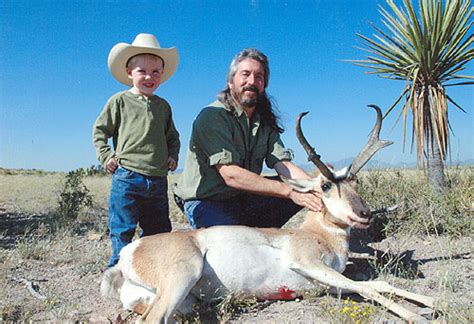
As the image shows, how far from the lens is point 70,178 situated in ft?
33.0

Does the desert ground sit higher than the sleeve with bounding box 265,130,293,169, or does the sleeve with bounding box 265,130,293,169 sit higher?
the sleeve with bounding box 265,130,293,169

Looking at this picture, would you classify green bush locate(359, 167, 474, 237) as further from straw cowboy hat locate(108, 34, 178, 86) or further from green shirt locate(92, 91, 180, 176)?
straw cowboy hat locate(108, 34, 178, 86)

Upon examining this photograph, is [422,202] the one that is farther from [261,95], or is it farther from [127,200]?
[127,200]

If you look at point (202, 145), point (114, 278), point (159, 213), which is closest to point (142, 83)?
point (202, 145)

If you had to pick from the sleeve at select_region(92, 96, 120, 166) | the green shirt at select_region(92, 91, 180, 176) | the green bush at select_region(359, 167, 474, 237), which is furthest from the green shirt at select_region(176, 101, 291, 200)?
the green bush at select_region(359, 167, 474, 237)

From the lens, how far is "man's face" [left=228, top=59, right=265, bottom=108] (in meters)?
5.51

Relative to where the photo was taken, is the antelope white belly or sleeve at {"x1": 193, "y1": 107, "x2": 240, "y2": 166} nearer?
the antelope white belly

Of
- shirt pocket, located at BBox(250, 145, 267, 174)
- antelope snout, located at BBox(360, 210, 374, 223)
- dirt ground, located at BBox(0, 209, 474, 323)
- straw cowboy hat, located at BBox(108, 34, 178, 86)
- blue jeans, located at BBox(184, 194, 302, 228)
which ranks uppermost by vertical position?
straw cowboy hat, located at BBox(108, 34, 178, 86)

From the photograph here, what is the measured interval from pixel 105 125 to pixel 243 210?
1967 mm

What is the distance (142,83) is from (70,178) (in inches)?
227

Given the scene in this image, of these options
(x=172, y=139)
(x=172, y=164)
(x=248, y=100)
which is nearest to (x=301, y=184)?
(x=248, y=100)

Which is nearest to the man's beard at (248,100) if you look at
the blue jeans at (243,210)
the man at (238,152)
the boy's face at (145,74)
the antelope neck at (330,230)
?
the man at (238,152)

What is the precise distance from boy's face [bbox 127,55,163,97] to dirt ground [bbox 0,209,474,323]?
2190 mm

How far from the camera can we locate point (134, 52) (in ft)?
17.1
